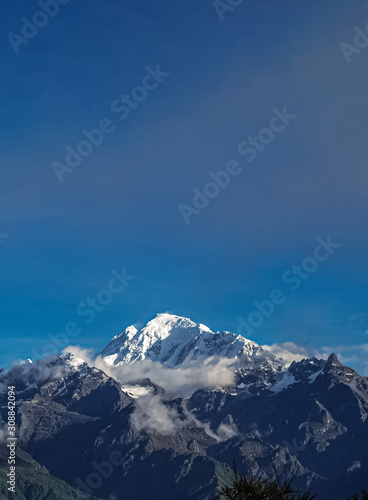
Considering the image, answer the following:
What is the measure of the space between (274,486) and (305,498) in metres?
4.13

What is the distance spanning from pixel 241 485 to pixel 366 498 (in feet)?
39.9

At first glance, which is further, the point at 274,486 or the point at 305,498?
the point at 274,486

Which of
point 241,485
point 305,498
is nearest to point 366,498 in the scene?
point 305,498

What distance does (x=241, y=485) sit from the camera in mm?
53844

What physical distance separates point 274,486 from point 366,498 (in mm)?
9073

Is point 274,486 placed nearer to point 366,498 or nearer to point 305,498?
point 305,498

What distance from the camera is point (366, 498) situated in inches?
1997

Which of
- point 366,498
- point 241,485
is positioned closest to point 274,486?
point 241,485

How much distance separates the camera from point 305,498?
51.1m

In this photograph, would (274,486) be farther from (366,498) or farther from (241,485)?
(366,498)

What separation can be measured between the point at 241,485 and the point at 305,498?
655cm

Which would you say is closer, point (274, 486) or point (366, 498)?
point (366, 498)

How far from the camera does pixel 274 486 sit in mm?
54406
